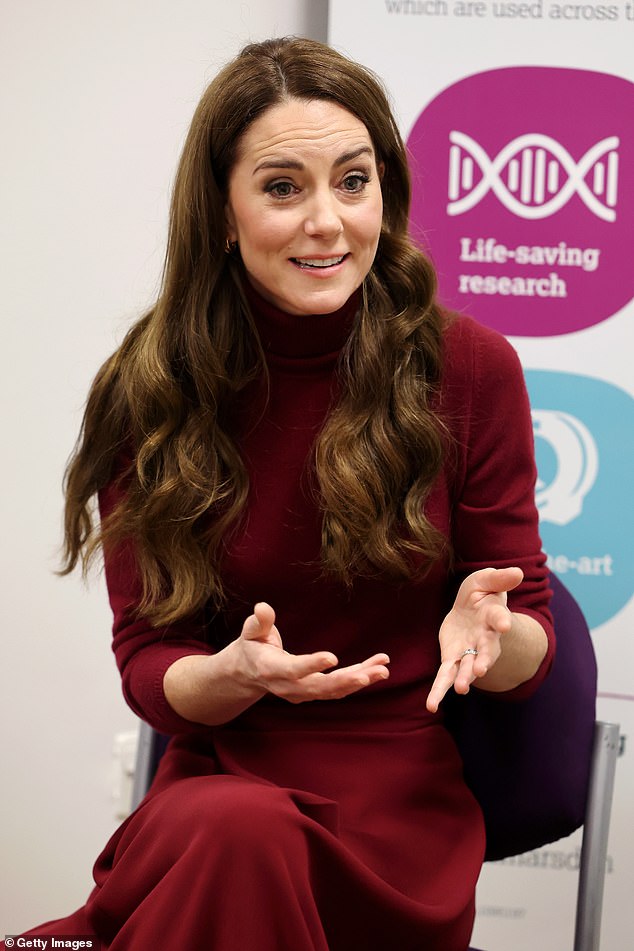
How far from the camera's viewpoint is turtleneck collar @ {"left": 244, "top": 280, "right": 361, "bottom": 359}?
5.13ft

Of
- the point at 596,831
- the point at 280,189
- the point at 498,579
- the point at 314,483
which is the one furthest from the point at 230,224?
the point at 596,831

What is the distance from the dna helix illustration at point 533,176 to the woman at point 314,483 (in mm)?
584

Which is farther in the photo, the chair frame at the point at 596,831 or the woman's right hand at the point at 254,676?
the chair frame at the point at 596,831

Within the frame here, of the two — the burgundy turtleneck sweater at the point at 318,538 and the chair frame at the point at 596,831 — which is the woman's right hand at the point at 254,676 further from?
the chair frame at the point at 596,831

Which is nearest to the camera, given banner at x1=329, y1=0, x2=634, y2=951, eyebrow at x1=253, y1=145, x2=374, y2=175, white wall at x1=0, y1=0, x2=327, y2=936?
eyebrow at x1=253, y1=145, x2=374, y2=175

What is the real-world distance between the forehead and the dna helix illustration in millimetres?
728

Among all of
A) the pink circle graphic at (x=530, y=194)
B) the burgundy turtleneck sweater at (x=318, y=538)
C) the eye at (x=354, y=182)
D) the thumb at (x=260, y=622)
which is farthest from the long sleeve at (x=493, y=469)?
the pink circle graphic at (x=530, y=194)

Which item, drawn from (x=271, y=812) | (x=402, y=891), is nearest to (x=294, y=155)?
(x=271, y=812)

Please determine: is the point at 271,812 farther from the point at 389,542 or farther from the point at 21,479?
the point at 21,479

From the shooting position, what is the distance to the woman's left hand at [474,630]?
1303 millimetres

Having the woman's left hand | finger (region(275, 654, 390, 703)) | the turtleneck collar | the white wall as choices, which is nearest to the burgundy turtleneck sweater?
the turtleneck collar

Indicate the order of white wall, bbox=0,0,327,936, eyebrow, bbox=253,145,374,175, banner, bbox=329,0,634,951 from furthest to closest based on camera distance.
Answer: white wall, bbox=0,0,327,936 < banner, bbox=329,0,634,951 < eyebrow, bbox=253,145,374,175

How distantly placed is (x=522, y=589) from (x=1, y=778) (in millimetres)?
1440

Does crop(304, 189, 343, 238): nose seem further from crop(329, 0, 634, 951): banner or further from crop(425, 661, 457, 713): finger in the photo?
crop(329, 0, 634, 951): banner
